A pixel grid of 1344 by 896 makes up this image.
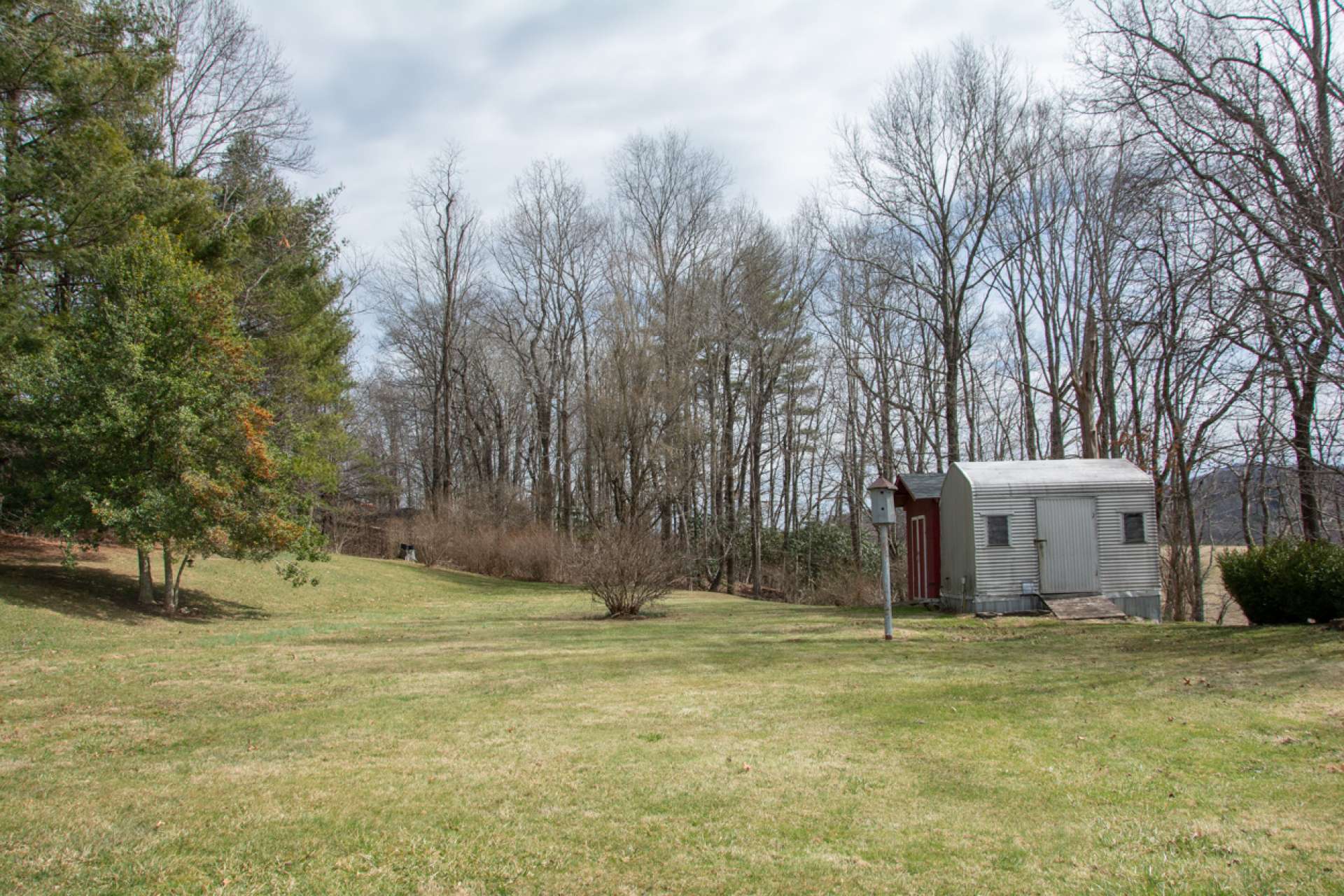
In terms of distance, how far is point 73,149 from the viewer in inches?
626

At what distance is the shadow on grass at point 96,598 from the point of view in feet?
46.2

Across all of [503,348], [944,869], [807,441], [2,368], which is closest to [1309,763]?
[944,869]

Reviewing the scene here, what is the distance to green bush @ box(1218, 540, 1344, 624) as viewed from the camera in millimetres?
12430

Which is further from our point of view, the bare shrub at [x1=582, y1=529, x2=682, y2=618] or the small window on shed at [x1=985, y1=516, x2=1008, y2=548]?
the small window on shed at [x1=985, y1=516, x2=1008, y2=548]

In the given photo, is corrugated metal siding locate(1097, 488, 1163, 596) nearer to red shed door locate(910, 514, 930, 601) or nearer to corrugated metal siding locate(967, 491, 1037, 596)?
corrugated metal siding locate(967, 491, 1037, 596)

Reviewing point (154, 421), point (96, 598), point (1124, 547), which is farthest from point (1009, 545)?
point (96, 598)

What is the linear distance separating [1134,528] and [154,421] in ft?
59.6

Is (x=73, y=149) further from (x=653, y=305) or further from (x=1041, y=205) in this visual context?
(x=1041, y=205)

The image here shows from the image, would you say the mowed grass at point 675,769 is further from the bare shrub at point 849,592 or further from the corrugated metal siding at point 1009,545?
the bare shrub at point 849,592

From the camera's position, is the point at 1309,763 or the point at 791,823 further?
the point at 1309,763

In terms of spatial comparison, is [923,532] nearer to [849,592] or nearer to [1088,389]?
[849,592]

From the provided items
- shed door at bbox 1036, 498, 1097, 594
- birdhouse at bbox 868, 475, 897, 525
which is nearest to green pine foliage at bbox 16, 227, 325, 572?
birdhouse at bbox 868, 475, 897, 525

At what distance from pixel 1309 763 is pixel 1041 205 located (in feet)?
83.4

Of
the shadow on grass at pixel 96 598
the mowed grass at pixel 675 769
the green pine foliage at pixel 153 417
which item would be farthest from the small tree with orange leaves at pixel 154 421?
the mowed grass at pixel 675 769
